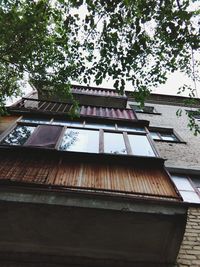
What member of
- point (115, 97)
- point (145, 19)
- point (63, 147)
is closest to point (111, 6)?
point (145, 19)

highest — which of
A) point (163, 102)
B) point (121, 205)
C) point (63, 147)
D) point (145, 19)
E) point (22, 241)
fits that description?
point (145, 19)

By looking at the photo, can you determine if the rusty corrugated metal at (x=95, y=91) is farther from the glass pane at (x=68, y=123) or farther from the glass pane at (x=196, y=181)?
the glass pane at (x=196, y=181)

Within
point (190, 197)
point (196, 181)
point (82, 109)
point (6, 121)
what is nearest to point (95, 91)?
point (82, 109)

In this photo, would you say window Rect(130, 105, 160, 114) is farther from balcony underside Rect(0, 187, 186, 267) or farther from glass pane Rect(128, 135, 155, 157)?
balcony underside Rect(0, 187, 186, 267)

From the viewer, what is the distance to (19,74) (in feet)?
22.4

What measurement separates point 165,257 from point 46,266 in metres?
1.65

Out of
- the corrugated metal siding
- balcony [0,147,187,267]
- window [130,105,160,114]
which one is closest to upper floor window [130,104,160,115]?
window [130,105,160,114]

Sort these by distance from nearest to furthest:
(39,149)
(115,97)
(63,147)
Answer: (39,149) → (63,147) → (115,97)

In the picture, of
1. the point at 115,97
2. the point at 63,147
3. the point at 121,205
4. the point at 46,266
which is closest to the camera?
the point at 121,205

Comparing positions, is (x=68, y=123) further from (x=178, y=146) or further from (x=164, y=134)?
(x=164, y=134)

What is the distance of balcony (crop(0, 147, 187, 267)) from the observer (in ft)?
11.5

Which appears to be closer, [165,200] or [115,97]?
[165,200]

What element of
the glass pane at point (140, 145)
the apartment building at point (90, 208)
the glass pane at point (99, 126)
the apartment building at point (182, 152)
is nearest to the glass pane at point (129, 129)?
the glass pane at point (99, 126)

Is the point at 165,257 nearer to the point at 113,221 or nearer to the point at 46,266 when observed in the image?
the point at 113,221
